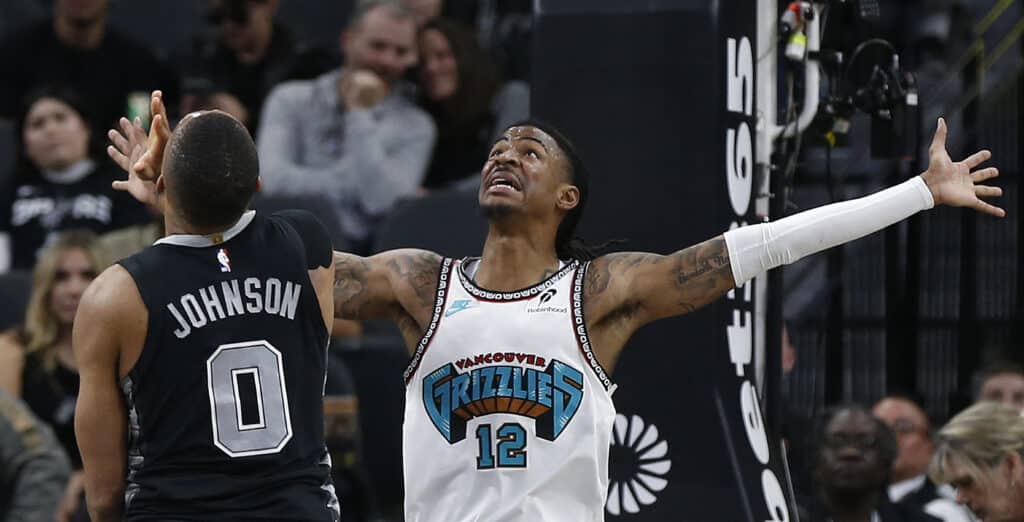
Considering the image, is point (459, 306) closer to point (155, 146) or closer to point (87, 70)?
point (155, 146)

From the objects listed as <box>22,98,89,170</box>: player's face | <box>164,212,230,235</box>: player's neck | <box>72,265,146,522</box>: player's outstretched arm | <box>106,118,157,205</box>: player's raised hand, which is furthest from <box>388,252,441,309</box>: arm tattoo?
<box>22,98,89,170</box>: player's face

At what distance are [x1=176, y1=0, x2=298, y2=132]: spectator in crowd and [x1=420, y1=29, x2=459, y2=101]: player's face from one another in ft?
3.34

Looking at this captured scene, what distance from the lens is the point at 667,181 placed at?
6008 mm

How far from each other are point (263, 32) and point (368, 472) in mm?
3006

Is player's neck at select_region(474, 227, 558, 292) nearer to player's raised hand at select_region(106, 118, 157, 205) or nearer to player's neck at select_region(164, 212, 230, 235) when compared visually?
player's raised hand at select_region(106, 118, 157, 205)

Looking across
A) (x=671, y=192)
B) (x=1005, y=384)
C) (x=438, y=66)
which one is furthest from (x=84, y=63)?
(x=1005, y=384)

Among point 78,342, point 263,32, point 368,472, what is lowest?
point 368,472

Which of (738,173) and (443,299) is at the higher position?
(738,173)

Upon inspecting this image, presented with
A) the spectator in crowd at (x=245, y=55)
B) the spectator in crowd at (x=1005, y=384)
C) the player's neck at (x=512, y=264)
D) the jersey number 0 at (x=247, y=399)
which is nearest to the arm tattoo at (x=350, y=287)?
the player's neck at (x=512, y=264)

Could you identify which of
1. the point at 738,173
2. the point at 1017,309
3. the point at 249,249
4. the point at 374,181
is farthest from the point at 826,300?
the point at 249,249

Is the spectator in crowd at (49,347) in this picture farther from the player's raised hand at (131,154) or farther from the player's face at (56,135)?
the player's raised hand at (131,154)

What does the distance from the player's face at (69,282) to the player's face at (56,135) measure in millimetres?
1173

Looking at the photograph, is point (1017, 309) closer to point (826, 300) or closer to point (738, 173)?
point (826, 300)

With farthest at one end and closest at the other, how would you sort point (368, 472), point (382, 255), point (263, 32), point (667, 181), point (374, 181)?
1. point (263, 32)
2. point (374, 181)
3. point (368, 472)
4. point (667, 181)
5. point (382, 255)
